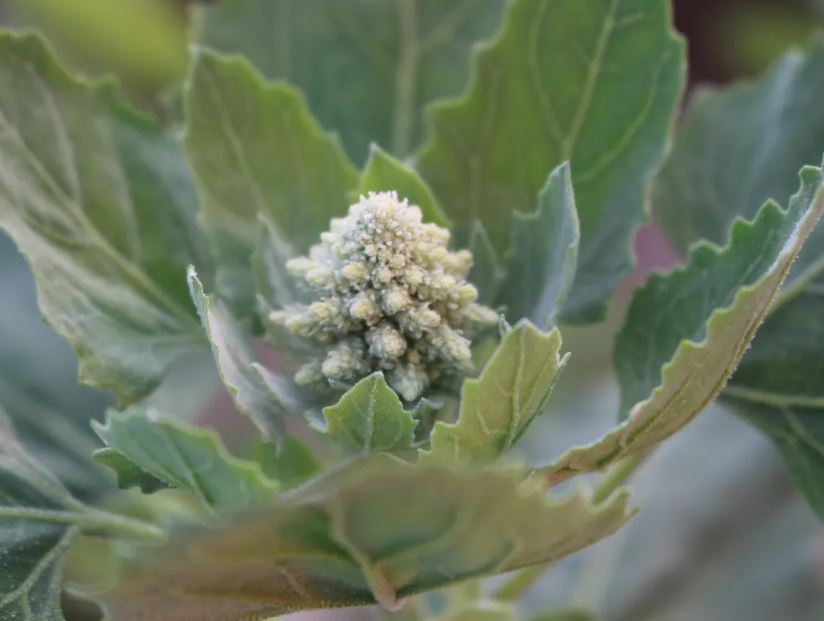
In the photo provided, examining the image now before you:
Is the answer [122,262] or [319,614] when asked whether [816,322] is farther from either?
[319,614]

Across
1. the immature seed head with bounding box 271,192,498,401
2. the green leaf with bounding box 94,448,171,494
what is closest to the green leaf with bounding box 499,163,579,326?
the immature seed head with bounding box 271,192,498,401

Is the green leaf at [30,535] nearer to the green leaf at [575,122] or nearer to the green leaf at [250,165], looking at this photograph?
the green leaf at [250,165]

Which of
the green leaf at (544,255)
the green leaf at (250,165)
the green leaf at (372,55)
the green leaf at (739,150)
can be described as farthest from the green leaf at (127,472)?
the green leaf at (739,150)

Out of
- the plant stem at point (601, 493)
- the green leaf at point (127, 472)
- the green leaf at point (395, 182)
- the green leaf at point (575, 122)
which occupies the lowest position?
the plant stem at point (601, 493)

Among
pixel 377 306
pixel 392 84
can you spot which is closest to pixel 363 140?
pixel 392 84

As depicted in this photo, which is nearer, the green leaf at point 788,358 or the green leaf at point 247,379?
the green leaf at point 247,379

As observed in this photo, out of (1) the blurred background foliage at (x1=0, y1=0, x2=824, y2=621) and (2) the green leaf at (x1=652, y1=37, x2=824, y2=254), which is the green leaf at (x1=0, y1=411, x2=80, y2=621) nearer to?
(1) the blurred background foliage at (x1=0, y1=0, x2=824, y2=621)

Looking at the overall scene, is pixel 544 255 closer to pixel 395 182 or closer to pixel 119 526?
pixel 395 182

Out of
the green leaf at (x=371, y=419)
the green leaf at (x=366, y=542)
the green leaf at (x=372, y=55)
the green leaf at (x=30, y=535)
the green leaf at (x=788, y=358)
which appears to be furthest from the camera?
the green leaf at (x=372, y=55)

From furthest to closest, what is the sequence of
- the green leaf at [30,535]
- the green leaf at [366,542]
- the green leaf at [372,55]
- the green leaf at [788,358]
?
1. the green leaf at [372,55]
2. the green leaf at [788,358]
3. the green leaf at [30,535]
4. the green leaf at [366,542]
